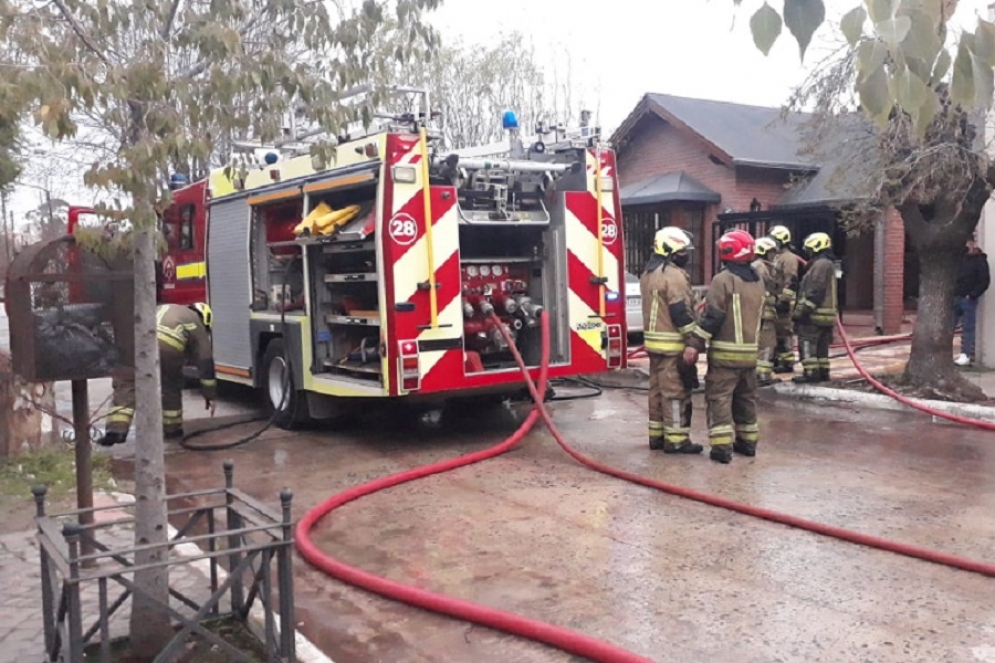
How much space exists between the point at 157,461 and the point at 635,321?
10.2 m

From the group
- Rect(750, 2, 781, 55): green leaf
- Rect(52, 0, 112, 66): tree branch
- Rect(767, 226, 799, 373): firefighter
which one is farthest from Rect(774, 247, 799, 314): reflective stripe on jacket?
Rect(750, 2, 781, 55): green leaf

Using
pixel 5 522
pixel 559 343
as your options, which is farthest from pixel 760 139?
Answer: pixel 5 522

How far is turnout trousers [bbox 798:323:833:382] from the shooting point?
10352mm

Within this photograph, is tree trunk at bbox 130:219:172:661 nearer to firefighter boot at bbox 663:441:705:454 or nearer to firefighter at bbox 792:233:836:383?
firefighter boot at bbox 663:441:705:454

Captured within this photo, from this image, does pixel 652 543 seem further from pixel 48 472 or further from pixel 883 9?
pixel 48 472

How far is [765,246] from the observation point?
1092 centimetres

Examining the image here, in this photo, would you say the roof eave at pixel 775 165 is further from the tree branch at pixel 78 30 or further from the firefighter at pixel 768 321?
the tree branch at pixel 78 30

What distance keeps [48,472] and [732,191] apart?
1365cm

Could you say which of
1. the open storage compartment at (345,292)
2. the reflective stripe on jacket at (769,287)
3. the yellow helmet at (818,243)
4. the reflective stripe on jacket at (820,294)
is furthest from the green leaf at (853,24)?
the yellow helmet at (818,243)

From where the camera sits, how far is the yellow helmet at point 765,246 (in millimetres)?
10906

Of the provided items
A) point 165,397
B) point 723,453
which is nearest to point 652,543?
point 723,453

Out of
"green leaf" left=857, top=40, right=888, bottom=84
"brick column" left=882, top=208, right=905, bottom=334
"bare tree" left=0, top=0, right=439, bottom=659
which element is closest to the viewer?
"green leaf" left=857, top=40, right=888, bottom=84

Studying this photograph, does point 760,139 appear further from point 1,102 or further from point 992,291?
point 1,102

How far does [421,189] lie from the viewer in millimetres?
7336
